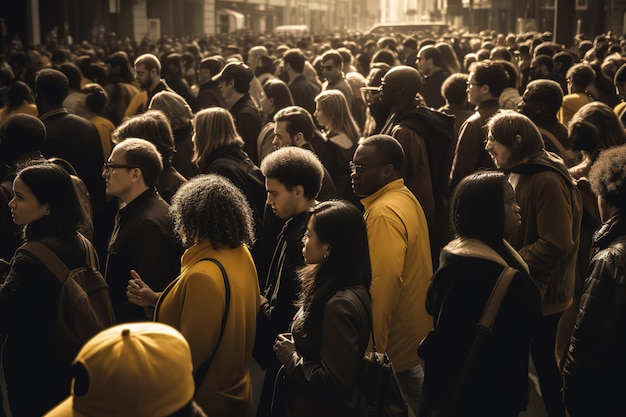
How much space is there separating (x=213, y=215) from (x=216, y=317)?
1.46 feet

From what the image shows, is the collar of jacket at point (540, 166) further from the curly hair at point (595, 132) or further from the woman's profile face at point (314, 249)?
the woman's profile face at point (314, 249)

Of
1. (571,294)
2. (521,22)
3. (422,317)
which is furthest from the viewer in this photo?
(521,22)

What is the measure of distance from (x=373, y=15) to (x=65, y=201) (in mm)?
150591

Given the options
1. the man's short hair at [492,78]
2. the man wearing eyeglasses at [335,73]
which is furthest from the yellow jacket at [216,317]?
the man wearing eyeglasses at [335,73]

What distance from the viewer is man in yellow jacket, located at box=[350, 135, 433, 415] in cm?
436

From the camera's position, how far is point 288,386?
3.61 meters

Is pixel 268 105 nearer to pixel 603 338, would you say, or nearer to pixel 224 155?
pixel 224 155

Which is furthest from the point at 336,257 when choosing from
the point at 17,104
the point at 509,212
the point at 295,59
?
the point at 295,59

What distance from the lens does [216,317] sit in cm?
370

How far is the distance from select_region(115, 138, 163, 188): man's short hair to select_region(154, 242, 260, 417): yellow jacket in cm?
89

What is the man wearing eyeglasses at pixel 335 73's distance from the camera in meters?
10.1

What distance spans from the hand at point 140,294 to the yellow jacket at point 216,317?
0.97 ft

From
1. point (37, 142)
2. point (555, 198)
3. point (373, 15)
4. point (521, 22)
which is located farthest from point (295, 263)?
point (373, 15)

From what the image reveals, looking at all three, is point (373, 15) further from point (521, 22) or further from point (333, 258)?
point (333, 258)
